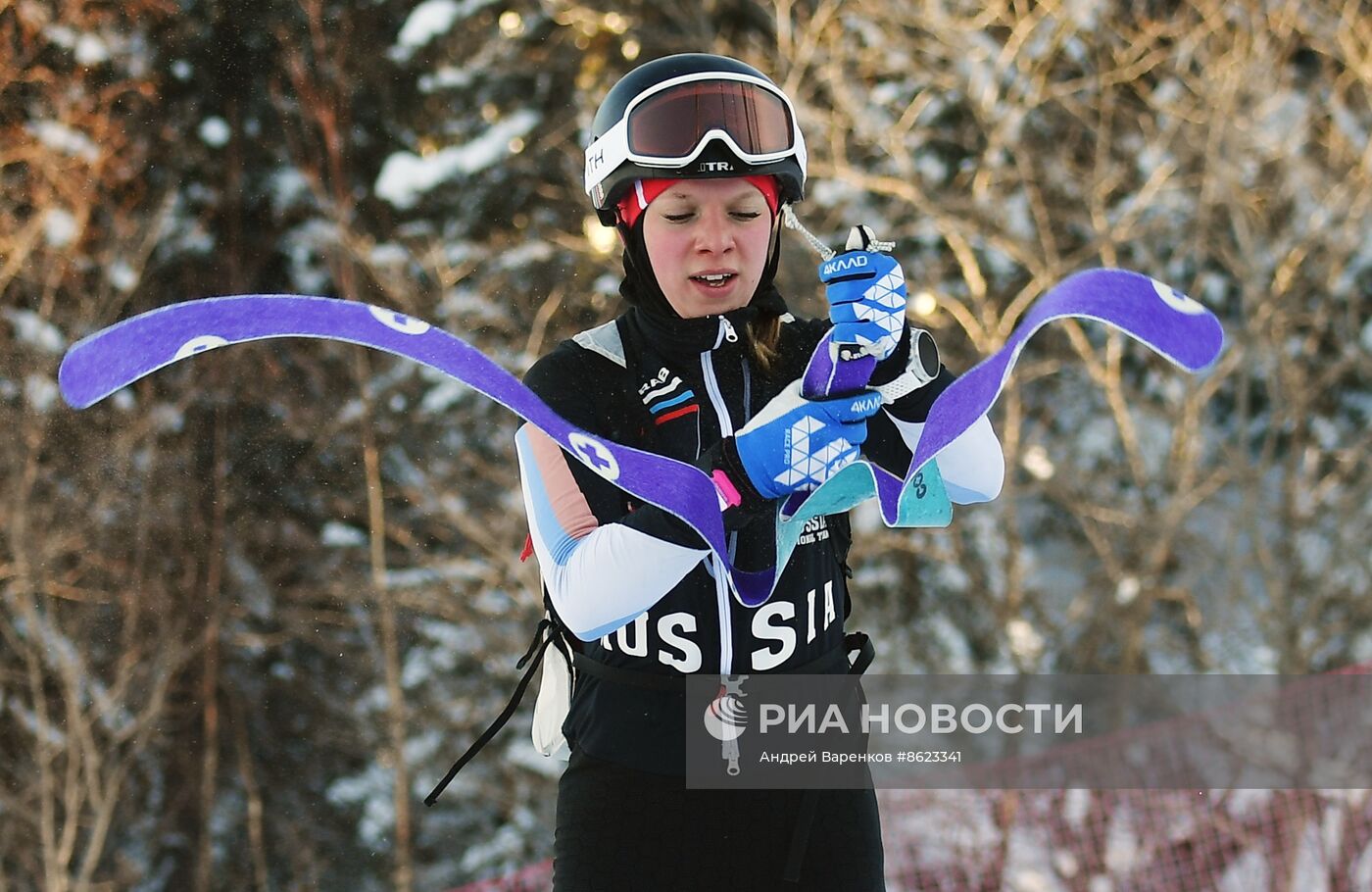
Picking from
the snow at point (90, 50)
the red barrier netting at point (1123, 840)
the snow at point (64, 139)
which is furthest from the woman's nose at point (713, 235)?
the snow at point (90, 50)

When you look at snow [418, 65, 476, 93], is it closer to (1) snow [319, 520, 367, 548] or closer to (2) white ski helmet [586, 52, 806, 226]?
(1) snow [319, 520, 367, 548]

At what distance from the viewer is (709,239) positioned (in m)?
1.49

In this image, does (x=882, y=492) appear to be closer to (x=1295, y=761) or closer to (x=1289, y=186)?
(x=1295, y=761)

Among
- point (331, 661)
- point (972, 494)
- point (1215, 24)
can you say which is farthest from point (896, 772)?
point (972, 494)

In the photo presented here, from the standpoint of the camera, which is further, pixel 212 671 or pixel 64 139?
pixel 212 671

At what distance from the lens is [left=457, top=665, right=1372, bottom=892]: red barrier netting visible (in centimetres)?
568

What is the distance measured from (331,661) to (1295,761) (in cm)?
553

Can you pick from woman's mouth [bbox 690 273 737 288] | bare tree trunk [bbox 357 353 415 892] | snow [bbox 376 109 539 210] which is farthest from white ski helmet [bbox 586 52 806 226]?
snow [bbox 376 109 539 210]

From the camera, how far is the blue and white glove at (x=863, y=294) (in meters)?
1.25

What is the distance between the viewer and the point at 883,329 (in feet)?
4.13

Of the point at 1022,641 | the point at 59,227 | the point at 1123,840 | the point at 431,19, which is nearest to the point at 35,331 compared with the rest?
the point at 59,227

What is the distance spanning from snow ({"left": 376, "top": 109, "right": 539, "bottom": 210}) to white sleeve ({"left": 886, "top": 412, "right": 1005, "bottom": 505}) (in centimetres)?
788

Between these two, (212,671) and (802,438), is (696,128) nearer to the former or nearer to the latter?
(802,438)

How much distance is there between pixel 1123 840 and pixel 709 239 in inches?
218
